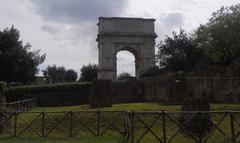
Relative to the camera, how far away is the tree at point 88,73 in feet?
256

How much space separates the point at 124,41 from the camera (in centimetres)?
5775

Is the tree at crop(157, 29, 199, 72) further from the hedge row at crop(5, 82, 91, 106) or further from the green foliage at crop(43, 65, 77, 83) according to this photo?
the green foliage at crop(43, 65, 77, 83)

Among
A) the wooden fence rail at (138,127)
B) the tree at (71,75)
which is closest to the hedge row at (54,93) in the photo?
the wooden fence rail at (138,127)

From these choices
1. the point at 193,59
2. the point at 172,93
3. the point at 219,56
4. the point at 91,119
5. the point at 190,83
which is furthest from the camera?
the point at 193,59

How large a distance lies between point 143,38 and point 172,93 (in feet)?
90.2

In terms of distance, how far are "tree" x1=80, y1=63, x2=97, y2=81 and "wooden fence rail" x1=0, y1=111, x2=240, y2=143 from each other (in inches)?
2140

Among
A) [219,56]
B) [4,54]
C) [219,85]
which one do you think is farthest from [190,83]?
[4,54]

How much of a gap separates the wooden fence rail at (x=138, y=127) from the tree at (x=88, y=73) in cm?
5436

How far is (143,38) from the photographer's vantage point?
57.8 meters

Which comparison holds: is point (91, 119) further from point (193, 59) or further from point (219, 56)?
point (193, 59)

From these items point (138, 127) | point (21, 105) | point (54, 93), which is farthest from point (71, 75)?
point (138, 127)

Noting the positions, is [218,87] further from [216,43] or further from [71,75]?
[71,75]

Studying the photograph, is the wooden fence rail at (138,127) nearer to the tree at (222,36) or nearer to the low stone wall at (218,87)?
the low stone wall at (218,87)

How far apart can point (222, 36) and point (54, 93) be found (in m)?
17.7
